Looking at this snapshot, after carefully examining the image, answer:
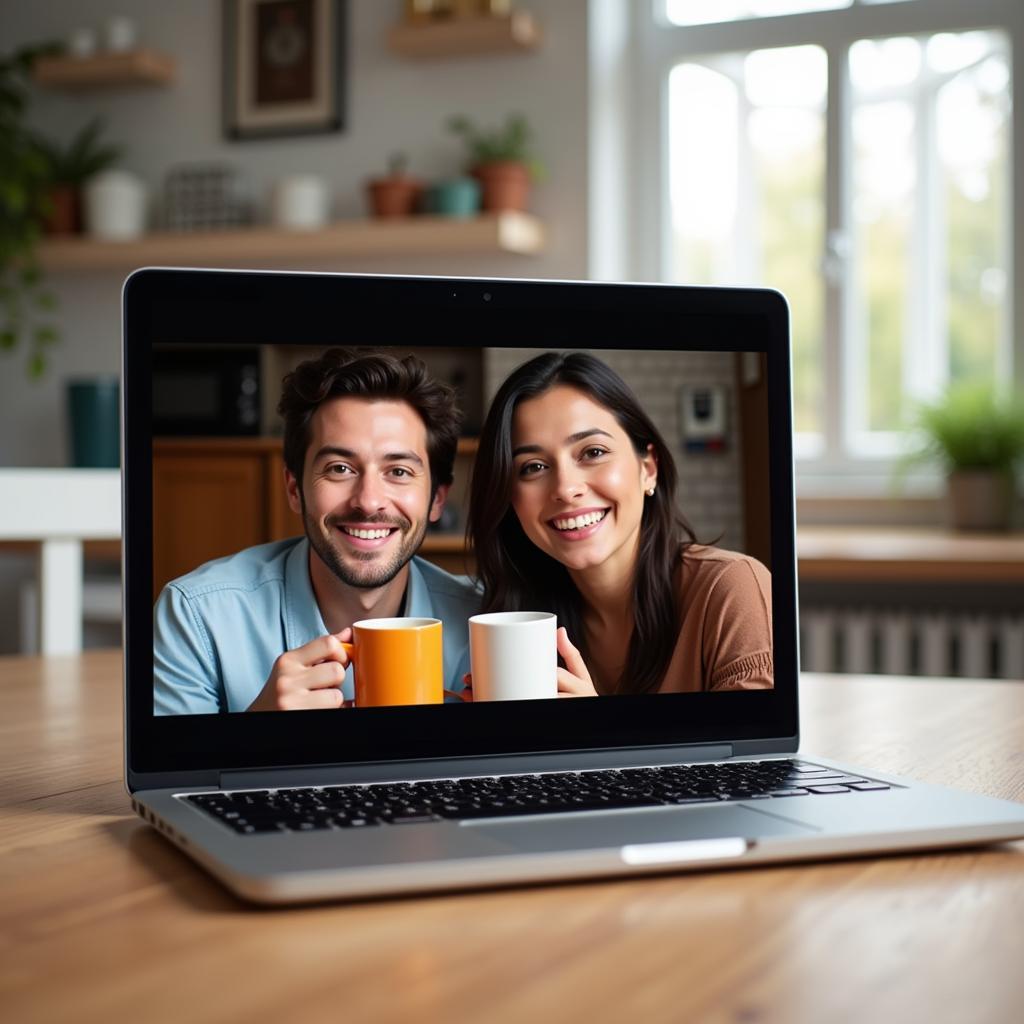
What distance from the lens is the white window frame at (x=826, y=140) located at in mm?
3143

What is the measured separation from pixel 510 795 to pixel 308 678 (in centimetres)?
13

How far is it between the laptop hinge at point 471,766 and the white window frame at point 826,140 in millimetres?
2616

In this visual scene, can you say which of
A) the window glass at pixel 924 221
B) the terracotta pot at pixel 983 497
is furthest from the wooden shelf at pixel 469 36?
the terracotta pot at pixel 983 497

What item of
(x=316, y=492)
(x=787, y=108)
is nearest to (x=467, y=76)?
(x=787, y=108)

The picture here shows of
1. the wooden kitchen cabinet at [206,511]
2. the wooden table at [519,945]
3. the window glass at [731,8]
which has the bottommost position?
the wooden table at [519,945]

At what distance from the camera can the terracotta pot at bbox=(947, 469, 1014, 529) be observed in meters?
2.99

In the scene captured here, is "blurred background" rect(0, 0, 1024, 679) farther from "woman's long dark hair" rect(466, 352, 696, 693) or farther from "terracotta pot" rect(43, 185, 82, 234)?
"woman's long dark hair" rect(466, 352, 696, 693)

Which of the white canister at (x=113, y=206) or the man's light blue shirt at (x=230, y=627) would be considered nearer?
the man's light blue shirt at (x=230, y=627)

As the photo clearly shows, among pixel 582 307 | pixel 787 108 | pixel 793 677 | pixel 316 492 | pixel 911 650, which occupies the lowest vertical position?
pixel 911 650

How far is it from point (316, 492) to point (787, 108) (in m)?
2.90

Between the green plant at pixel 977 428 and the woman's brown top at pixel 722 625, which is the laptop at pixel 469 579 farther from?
the green plant at pixel 977 428

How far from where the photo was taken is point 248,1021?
1.34 feet

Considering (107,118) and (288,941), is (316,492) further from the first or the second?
(107,118)

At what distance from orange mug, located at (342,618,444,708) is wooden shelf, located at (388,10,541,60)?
2.70 m
